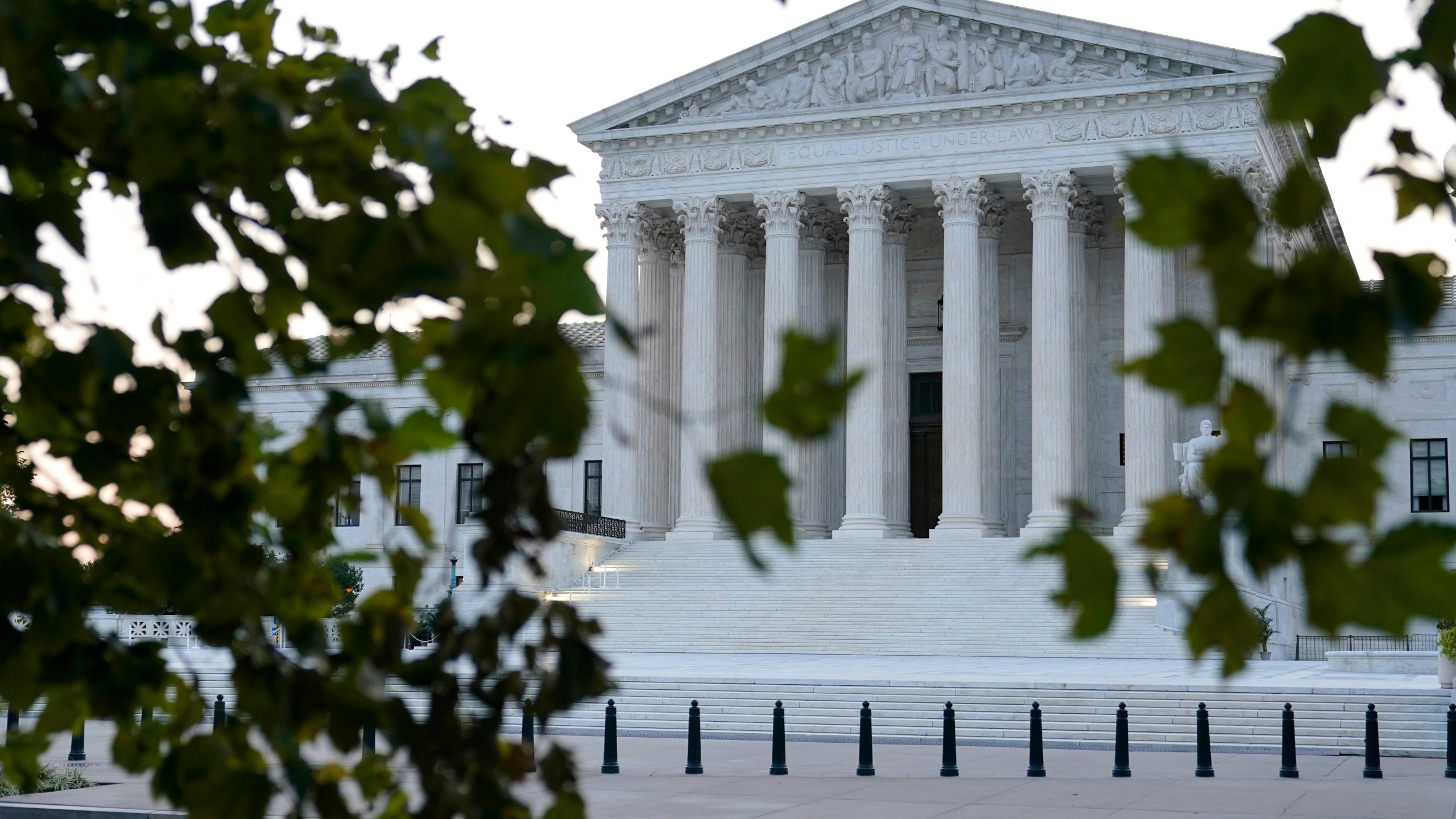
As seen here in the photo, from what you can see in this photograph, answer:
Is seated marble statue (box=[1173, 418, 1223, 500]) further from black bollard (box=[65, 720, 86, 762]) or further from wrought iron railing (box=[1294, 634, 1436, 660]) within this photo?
black bollard (box=[65, 720, 86, 762])

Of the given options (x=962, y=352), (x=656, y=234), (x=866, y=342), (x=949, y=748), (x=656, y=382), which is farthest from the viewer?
(x=656, y=234)

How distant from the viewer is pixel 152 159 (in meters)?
2.72

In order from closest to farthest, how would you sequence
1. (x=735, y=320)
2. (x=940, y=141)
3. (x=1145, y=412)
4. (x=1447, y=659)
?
1. (x=1447, y=659)
2. (x=1145, y=412)
3. (x=940, y=141)
4. (x=735, y=320)

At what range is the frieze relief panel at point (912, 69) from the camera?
50.2 m

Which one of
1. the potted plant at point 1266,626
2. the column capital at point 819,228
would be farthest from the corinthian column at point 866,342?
the potted plant at point 1266,626

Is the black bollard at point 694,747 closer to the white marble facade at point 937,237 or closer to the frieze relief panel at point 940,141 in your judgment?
the white marble facade at point 937,237

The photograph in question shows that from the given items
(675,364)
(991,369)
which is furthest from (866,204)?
(675,364)

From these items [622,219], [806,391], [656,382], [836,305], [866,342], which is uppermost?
[622,219]

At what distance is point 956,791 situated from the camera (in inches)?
653

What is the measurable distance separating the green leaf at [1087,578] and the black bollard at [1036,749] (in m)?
16.2

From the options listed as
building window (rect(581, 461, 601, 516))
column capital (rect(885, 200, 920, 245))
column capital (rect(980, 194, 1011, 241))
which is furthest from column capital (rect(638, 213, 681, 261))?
column capital (rect(980, 194, 1011, 241))

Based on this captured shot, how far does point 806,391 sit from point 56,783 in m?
17.0

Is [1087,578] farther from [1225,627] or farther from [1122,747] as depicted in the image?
[1122,747]

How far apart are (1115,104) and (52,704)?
48504 mm
